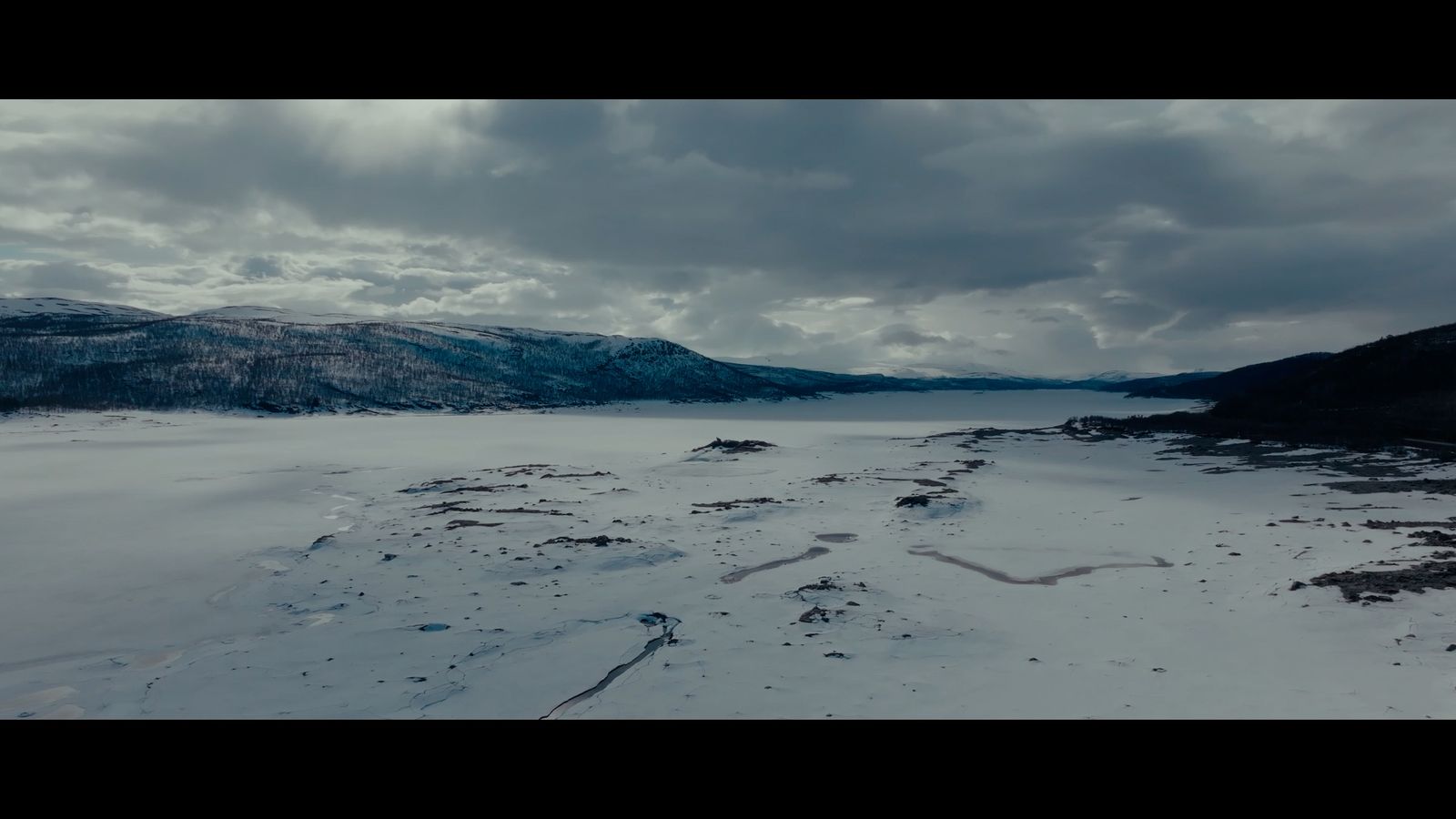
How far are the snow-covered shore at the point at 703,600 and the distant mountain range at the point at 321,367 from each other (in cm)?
7574

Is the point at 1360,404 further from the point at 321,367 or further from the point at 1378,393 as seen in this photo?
the point at 321,367

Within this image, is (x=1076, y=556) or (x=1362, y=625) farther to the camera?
(x=1076, y=556)

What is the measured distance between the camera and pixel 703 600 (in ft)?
40.2

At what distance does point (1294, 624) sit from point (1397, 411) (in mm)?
41110

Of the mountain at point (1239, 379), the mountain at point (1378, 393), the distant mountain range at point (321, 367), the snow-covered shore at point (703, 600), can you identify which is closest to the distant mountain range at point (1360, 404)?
the mountain at point (1378, 393)

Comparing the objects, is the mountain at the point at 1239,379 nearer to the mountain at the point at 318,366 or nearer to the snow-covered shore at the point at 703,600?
the mountain at the point at 318,366

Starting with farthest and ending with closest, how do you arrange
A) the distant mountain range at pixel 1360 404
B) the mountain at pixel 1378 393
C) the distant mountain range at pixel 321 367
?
the distant mountain range at pixel 321 367
the mountain at pixel 1378 393
the distant mountain range at pixel 1360 404

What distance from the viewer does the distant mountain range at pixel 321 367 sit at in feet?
297

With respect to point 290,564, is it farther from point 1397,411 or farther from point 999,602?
point 1397,411

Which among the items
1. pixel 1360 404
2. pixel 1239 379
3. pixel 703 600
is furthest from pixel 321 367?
pixel 1239 379

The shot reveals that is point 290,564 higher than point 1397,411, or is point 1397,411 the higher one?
point 1397,411

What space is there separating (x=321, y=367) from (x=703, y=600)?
129 metres

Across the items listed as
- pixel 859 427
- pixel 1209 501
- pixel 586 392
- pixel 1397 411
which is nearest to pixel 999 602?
pixel 1209 501

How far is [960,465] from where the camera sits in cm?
3191
